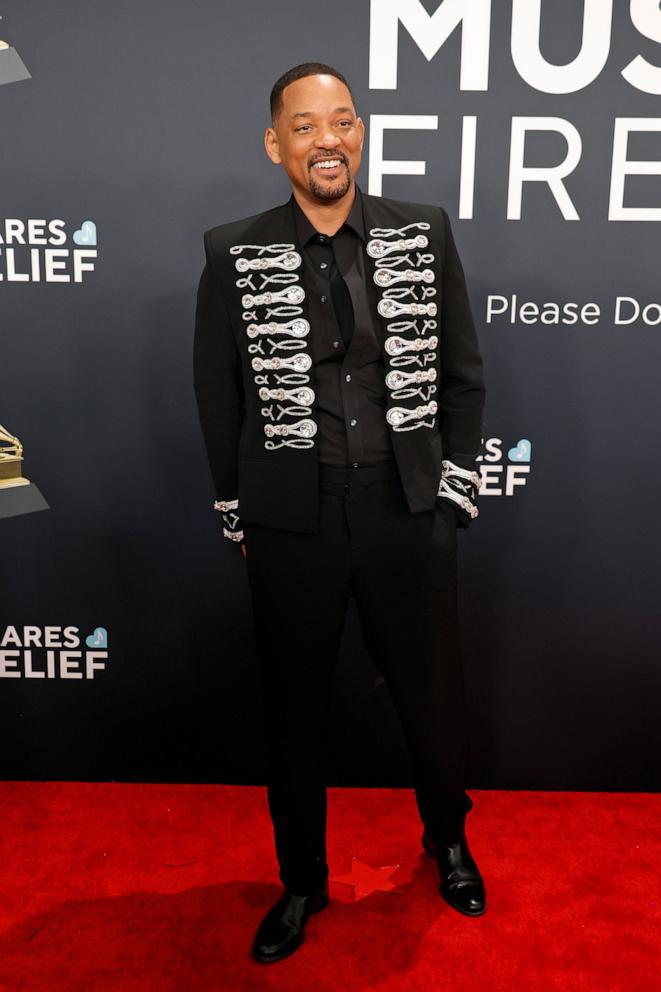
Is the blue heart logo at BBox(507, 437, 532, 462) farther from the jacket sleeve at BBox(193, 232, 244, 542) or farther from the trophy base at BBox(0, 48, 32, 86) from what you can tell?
the trophy base at BBox(0, 48, 32, 86)

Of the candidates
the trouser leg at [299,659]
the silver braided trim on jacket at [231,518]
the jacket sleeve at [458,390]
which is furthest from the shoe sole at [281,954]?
the jacket sleeve at [458,390]

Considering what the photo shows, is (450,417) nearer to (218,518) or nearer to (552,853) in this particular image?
(218,518)

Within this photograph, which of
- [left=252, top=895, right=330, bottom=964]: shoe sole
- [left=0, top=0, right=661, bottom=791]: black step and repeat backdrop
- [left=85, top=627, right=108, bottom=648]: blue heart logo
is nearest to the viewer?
[left=252, top=895, right=330, bottom=964]: shoe sole

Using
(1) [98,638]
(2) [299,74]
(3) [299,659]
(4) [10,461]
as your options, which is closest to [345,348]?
(2) [299,74]

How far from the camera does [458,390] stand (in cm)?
214

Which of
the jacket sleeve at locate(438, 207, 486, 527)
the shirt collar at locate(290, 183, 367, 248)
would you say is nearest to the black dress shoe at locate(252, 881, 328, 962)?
the jacket sleeve at locate(438, 207, 486, 527)

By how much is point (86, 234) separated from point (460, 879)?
1918mm

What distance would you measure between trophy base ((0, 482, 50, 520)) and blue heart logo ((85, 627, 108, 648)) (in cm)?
39

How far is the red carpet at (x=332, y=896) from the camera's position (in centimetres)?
207

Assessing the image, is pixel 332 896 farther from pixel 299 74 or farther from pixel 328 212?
pixel 299 74

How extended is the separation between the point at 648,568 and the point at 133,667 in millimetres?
1533

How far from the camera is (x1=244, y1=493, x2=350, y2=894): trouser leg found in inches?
79.7

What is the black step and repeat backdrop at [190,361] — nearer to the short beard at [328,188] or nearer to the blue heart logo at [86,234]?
the blue heart logo at [86,234]

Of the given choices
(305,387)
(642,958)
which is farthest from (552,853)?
(305,387)
